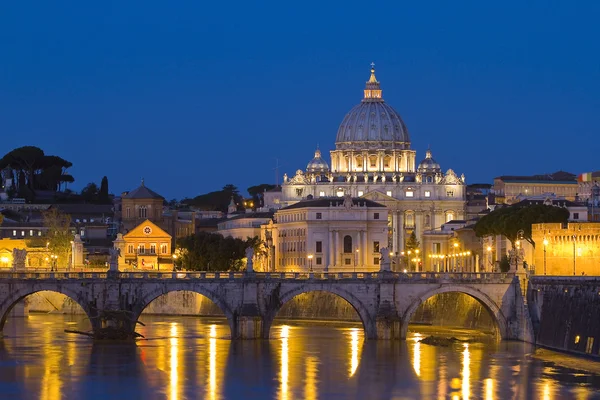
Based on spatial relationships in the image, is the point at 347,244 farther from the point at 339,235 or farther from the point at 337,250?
the point at 339,235

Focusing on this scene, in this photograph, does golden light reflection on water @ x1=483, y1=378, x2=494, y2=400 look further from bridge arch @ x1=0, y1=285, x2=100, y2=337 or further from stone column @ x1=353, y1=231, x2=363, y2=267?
stone column @ x1=353, y1=231, x2=363, y2=267

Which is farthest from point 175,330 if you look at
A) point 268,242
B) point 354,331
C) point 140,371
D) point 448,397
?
point 268,242

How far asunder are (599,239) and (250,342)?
26.3 metres

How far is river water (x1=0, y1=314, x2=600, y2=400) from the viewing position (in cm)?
7825

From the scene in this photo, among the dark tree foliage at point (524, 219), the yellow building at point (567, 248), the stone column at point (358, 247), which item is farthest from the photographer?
the stone column at point (358, 247)

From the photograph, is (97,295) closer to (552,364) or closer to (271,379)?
(271,379)

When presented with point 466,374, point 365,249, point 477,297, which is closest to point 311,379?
point 466,374

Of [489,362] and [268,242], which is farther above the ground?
[268,242]

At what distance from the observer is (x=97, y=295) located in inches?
3984

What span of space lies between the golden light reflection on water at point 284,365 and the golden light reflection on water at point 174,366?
4.72 m

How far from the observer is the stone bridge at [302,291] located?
323 ft

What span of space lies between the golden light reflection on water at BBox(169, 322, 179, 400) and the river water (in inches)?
3.3

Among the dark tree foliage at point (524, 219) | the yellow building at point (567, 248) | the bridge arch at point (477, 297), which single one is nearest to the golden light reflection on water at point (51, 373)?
the bridge arch at point (477, 297)

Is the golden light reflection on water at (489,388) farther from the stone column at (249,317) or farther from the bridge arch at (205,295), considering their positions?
the bridge arch at (205,295)
